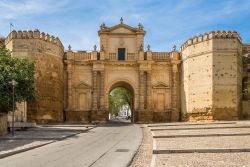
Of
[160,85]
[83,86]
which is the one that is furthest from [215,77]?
[83,86]

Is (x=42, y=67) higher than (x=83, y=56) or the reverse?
the reverse

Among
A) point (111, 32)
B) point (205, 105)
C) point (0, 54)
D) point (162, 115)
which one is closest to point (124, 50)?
point (111, 32)

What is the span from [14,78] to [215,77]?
18.3 metres

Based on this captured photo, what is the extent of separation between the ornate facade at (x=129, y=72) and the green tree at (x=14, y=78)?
9865 millimetres

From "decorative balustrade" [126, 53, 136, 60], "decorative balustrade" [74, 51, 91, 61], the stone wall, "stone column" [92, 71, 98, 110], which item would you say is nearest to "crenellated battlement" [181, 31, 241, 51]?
"decorative balustrade" [126, 53, 136, 60]

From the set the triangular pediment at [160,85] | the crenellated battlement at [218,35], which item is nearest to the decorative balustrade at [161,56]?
the triangular pediment at [160,85]

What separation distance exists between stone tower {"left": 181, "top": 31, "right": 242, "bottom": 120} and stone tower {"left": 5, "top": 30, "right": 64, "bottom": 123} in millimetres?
12613

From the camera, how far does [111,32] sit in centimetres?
4091

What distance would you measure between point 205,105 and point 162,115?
6.43 metres

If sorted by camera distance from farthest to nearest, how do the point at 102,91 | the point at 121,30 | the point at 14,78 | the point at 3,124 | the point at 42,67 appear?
the point at 121,30
the point at 102,91
the point at 42,67
the point at 14,78
the point at 3,124

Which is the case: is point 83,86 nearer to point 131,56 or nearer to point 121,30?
point 131,56

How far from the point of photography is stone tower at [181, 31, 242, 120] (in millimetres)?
34188

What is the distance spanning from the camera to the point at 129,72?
40.7m

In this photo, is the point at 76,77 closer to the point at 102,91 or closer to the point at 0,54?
the point at 102,91
